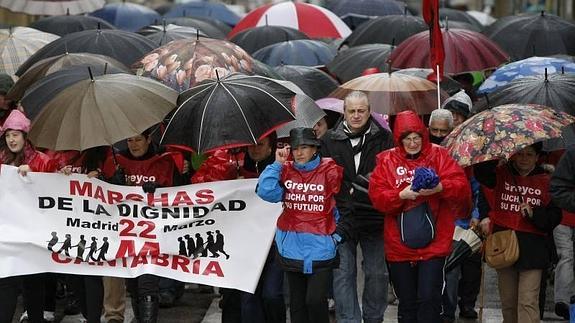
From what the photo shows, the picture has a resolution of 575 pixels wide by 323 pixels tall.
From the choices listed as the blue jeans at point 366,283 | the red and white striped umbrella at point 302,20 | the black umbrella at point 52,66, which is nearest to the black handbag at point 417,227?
the blue jeans at point 366,283

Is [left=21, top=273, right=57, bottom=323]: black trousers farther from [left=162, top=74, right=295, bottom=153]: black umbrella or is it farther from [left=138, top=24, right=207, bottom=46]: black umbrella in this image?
[left=138, top=24, right=207, bottom=46]: black umbrella

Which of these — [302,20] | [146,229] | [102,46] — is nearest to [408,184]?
[146,229]

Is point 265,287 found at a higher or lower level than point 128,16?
lower

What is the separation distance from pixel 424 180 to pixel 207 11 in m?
16.0

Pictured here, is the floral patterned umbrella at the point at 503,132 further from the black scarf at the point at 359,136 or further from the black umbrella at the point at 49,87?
the black umbrella at the point at 49,87

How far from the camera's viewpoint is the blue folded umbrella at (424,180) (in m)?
8.68

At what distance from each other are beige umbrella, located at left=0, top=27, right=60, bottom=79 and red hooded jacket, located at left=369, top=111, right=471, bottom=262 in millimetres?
5288

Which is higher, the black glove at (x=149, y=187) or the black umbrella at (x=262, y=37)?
the black umbrella at (x=262, y=37)

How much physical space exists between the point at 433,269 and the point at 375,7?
37.4ft

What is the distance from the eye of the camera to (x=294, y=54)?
14.3 metres

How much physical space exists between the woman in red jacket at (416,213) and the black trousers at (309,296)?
48 cm

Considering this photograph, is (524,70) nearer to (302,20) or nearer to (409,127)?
(409,127)

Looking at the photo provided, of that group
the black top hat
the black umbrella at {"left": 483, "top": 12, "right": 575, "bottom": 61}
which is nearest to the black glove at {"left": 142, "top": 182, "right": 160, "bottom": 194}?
the black top hat

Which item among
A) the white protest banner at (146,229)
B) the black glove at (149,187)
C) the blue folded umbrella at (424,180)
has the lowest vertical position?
the white protest banner at (146,229)
